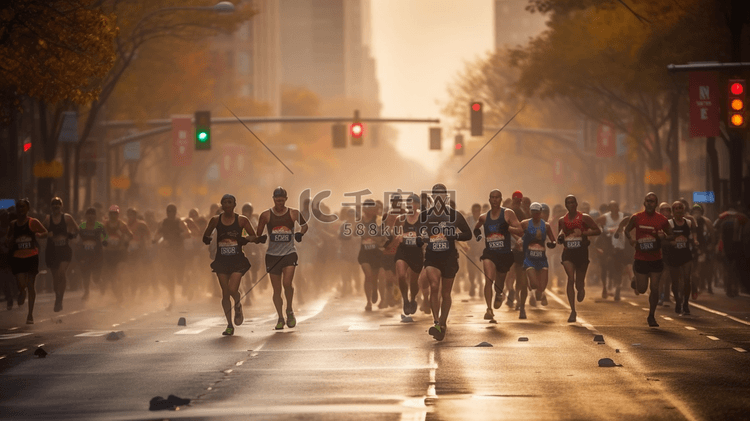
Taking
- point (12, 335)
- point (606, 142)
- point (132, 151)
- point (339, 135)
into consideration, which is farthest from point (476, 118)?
point (12, 335)

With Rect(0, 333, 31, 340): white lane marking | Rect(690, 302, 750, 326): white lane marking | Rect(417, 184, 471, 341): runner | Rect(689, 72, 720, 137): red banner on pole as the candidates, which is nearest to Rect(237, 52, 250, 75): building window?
Rect(689, 72, 720, 137): red banner on pole

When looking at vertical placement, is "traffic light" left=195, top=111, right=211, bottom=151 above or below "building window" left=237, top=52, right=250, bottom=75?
below

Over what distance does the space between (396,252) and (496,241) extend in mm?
1688

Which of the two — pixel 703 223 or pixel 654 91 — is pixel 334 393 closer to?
pixel 703 223

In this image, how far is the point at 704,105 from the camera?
32000 millimetres

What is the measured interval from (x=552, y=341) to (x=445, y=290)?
1532 mm

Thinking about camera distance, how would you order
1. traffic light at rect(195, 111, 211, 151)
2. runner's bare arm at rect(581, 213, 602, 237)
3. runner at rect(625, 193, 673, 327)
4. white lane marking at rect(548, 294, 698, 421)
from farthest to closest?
traffic light at rect(195, 111, 211, 151) < runner's bare arm at rect(581, 213, 602, 237) < runner at rect(625, 193, 673, 327) < white lane marking at rect(548, 294, 698, 421)

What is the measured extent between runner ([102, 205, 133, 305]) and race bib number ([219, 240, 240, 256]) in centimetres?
830

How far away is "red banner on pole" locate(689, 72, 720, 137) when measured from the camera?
31750 millimetres

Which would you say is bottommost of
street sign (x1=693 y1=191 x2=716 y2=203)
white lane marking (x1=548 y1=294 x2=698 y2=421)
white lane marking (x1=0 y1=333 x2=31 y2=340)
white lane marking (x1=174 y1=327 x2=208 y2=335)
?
white lane marking (x1=174 y1=327 x2=208 y2=335)

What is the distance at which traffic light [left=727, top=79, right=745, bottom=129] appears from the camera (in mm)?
26328

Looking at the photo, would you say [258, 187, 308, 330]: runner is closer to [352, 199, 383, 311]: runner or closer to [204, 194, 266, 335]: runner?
A: [204, 194, 266, 335]: runner

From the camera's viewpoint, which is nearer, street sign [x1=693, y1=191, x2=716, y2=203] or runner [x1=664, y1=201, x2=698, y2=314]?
runner [x1=664, y1=201, x2=698, y2=314]

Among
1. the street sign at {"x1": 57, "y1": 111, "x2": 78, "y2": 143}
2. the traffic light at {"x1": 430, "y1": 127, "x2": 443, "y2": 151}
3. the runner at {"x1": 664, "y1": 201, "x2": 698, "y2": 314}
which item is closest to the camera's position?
the runner at {"x1": 664, "y1": 201, "x2": 698, "y2": 314}
